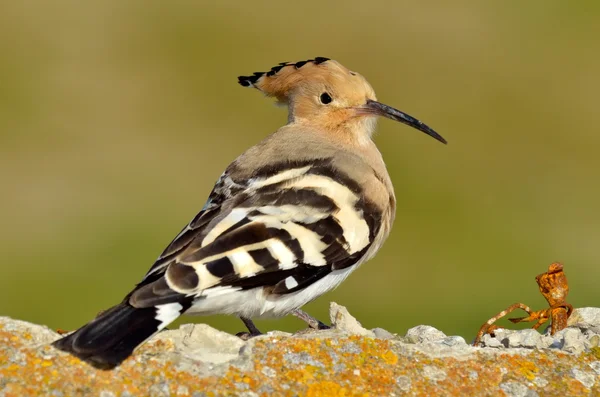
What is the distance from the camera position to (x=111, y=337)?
8.11 feet

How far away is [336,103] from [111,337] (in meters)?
2.14

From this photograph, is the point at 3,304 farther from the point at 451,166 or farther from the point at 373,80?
the point at 373,80

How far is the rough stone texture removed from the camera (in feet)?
7.75

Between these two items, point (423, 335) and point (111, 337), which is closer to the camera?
point (111, 337)

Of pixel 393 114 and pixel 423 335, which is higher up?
pixel 393 114

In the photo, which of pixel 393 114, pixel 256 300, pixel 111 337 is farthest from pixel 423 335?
pixel 393 114

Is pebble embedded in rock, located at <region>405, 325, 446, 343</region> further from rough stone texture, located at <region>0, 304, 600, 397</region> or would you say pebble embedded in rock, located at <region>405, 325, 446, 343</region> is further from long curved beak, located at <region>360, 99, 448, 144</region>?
long curved beak, located at <region>360, 99, 448, 144</region>

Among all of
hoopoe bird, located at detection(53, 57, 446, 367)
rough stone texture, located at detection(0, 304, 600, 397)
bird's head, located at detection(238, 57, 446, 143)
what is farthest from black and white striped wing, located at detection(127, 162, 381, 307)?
bird's head, located at detection(238, 57, 446, 143)

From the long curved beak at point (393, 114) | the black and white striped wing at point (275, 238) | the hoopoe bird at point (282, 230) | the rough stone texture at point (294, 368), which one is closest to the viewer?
the rough stone texture at point (294, 368)

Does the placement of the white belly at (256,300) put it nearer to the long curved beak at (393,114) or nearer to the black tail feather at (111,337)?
the black tail feather at (111,337)

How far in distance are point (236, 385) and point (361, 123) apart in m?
2.16

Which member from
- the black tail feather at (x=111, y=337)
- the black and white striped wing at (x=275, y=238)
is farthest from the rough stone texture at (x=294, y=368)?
the black and white striped wing at (x=275, y=238)

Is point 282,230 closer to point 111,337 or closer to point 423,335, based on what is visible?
point 423,335

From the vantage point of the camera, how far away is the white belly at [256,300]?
120 inches
